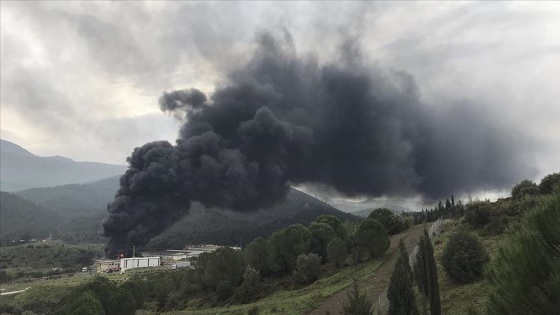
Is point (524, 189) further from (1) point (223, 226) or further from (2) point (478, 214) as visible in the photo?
(1) point (223, 226)

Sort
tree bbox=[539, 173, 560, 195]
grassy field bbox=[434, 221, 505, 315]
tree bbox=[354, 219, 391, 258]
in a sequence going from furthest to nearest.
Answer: tree bbox=[354, 219, 391, 258]
tree bbox=[539, 173, 560, 195]
grassy field bbox=[434, 221, 505, 315]

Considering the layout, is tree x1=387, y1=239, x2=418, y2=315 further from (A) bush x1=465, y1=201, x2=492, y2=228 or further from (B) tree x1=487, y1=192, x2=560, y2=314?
(A) bush x1=465, y1=201, x2=492, y2=228

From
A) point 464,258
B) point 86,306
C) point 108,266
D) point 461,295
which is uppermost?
point 464,258

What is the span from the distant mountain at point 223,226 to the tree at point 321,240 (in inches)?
3514

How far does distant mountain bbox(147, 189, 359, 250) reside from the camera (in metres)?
152

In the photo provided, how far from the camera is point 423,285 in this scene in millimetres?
22578

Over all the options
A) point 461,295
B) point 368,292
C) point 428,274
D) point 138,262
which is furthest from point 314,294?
point 138,262

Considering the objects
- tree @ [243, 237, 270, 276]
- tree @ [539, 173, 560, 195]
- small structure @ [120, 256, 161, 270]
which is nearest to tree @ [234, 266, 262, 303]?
tree @ [243, 237, 270, 276]

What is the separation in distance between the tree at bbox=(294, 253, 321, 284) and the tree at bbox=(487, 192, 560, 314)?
35528 mm

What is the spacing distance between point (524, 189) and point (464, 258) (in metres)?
26.1

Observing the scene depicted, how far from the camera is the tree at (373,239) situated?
45438 mm

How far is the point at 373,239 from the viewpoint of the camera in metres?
45.4

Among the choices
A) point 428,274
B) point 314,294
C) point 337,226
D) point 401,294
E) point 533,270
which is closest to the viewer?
point 533,270

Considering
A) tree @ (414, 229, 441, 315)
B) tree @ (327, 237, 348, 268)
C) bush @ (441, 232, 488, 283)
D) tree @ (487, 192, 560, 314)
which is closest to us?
tree @ (487, 192, 560, 314)
